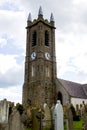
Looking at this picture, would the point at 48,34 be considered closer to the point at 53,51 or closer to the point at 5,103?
the point at 53,51

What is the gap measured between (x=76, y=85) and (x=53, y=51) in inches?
370

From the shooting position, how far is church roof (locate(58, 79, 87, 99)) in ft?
185

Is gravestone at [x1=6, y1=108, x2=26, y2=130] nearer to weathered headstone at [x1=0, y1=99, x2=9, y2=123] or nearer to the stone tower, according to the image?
weathered headstone at [x1=0, y1=99, x2=9, y2=123]

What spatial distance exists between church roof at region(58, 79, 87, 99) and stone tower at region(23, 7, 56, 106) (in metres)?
2.75

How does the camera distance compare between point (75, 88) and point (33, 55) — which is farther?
point (75, 88)

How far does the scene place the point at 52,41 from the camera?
6172 centimetres

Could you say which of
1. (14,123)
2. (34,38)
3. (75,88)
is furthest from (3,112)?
(34,38)

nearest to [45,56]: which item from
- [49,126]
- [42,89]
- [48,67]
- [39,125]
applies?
[48,67]

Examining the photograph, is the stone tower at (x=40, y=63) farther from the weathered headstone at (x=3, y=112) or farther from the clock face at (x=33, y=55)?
the weathered headstone at (x=3, y=112)

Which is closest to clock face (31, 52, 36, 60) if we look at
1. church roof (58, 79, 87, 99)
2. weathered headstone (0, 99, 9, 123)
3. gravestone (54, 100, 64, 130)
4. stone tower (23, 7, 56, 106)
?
stone tower (23, 7, 56, 106)

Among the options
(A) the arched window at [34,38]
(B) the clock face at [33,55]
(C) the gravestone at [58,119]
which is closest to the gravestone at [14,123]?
(C) the gravestone at [58,119]

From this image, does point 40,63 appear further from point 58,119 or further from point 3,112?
point 3,112

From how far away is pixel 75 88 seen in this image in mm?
59750

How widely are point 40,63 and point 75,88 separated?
9.92 metres
